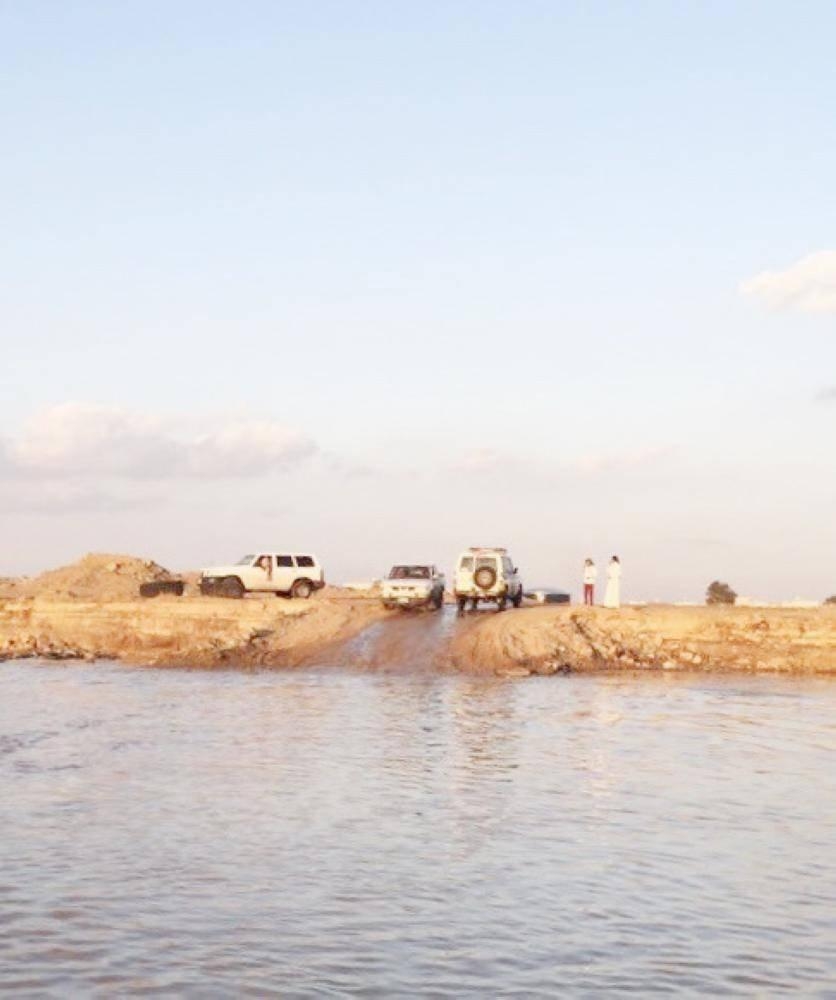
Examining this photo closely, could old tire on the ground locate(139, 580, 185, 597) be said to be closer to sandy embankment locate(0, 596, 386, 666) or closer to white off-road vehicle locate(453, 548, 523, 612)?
sandy embankment locate(0, 596, 386, 666)

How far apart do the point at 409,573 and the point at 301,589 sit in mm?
6340

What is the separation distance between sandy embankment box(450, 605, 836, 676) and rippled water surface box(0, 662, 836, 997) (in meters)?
11.8

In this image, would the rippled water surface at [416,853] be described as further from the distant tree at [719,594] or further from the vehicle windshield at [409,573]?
the distant tree at [719,594]

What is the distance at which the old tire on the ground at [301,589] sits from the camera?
59750 millimetres

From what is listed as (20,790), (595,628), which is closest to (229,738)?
(20,790)

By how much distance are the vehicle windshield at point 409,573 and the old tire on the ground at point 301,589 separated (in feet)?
18.0

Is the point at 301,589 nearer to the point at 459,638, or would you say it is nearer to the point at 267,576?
the point at 267,576

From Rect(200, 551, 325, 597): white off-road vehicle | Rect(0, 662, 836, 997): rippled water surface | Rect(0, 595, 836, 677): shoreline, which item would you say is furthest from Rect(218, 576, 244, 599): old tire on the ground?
Rect(0, 662, 836, 997): rippled water surface

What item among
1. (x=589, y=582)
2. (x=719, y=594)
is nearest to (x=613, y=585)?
(x=589, y=582)

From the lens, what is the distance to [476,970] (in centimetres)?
1185

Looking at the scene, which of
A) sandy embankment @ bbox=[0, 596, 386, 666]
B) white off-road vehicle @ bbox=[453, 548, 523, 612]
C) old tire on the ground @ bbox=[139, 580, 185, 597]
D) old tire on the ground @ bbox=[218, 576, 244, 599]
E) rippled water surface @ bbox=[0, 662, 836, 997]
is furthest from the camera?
old tire on the ground @ bbox=[139, 580, 185, 597]

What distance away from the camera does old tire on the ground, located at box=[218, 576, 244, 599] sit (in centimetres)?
5903

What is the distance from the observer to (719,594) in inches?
3260

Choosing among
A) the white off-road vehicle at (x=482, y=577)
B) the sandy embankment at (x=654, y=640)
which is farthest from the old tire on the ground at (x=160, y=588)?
the sandy embankment at (x=654, y=640)
